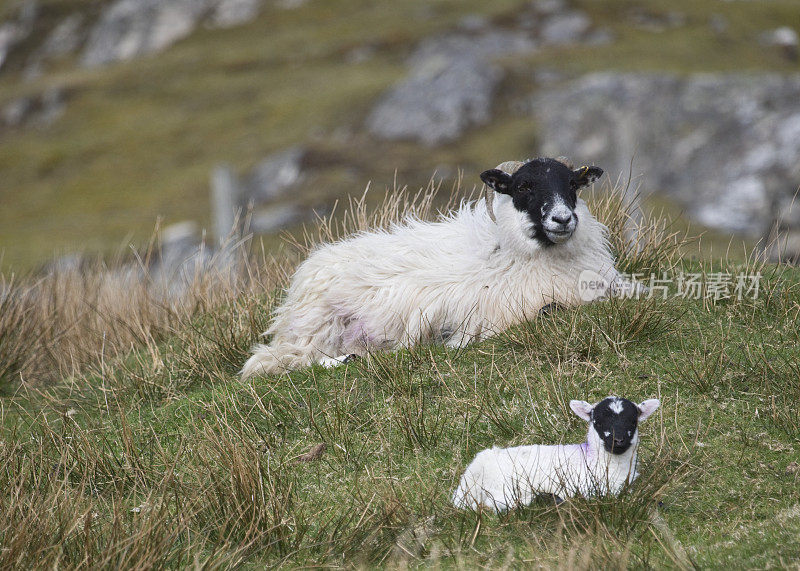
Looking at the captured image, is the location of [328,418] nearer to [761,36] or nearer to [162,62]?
[761,36]

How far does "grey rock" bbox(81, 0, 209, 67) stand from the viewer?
8738cm

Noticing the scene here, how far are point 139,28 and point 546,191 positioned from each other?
3604 inches

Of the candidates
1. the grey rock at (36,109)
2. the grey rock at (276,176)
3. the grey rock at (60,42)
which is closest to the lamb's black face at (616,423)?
the grey rock at (276,176)

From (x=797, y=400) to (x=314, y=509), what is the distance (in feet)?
9.55

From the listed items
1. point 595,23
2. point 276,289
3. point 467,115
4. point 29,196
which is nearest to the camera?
point 276,289

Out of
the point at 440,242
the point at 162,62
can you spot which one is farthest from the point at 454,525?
the point at 162,62

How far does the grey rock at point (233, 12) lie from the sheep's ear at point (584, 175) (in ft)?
274

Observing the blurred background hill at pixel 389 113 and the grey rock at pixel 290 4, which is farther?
A: the grey rock at pixel 290 4

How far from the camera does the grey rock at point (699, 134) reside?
24547 millimetres

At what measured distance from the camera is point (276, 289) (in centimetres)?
805

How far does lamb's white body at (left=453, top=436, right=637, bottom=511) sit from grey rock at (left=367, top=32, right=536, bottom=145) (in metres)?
40.5

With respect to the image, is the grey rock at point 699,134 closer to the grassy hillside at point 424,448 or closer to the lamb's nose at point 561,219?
the lamb's nose at point 561,219

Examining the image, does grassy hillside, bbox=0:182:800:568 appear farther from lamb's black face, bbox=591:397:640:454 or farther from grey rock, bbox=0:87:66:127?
grey rock, bbox=0:87:66:127

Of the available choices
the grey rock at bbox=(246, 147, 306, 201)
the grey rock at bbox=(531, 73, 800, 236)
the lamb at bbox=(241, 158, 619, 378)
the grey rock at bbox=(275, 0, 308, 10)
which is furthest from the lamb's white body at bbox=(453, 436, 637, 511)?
the grey rock at bbox=(275, 0, 308, 10)
